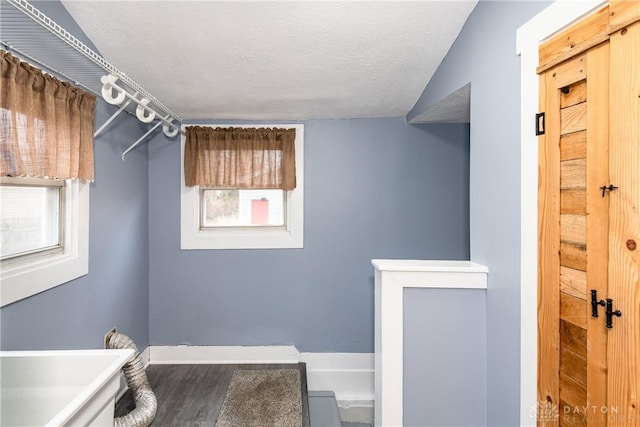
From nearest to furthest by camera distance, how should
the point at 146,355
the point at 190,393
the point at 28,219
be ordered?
1. the point at 28,219
2. the point at 190,393
3. the point at 146,355

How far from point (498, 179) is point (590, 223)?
446 millimetres

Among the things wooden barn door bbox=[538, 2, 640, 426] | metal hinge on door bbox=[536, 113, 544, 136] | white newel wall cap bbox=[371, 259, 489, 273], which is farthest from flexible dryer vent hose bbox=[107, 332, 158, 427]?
metal hinge on door bbox=[536, 113, 544, 136]

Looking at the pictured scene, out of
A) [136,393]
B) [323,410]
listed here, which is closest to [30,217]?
[136,393]

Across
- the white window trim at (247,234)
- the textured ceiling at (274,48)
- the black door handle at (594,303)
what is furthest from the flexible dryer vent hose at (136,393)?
the black door handle at (594,303)

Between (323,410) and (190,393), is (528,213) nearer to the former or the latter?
(323,410)

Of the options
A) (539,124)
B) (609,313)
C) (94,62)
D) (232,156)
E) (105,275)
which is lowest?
(105,275)

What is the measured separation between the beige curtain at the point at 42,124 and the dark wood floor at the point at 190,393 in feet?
4.92

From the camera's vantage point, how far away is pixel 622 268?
0.91m

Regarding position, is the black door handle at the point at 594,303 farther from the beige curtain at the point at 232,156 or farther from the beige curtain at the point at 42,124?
the beige curtain at the point at 42,124

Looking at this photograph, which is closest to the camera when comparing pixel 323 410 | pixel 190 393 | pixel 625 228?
pixel 625 228

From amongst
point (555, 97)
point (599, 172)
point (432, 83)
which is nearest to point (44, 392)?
point (599, 172)

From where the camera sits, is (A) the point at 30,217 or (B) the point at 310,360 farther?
(B) the point at 310,360

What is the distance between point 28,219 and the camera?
5.02 ft

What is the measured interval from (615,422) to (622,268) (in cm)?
46
